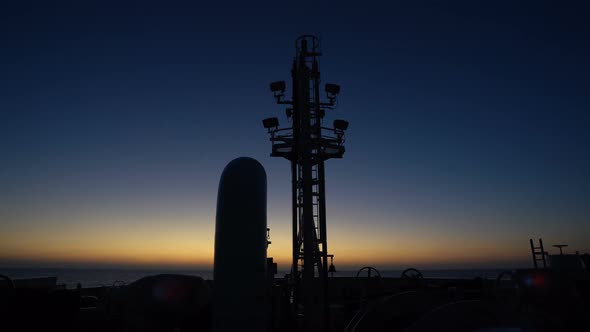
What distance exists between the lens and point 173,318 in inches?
231

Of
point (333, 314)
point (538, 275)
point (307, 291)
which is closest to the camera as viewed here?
point (538, 275)

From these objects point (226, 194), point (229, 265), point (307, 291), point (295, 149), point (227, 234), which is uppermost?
point (295, 149)

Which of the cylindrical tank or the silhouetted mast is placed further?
the silhouetted mast

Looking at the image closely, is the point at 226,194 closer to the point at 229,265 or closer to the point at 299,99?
the point at 229,265

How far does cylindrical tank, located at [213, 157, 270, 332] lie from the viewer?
23.7 feet

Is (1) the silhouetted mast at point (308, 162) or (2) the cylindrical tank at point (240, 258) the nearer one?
(2) the cylindrical tank at point (240, 258)

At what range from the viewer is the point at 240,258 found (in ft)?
24.0

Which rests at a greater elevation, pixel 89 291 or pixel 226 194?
pixel 226 194

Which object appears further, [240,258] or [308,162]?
[308,162]

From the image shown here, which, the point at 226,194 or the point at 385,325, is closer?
the point at 226,194

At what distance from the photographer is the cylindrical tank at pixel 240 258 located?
23.7ft

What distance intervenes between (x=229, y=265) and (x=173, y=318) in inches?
65.7

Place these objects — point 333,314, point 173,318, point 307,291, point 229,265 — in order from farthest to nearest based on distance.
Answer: point 333,314, point 307,291, point 229,265, point 173,318

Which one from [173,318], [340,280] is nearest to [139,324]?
[173,318]
